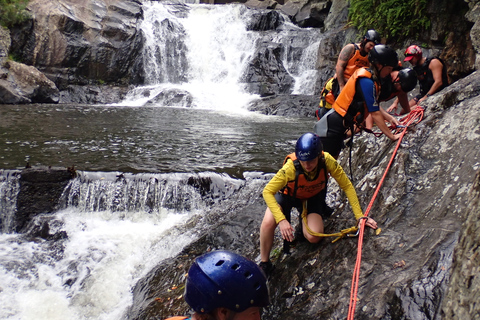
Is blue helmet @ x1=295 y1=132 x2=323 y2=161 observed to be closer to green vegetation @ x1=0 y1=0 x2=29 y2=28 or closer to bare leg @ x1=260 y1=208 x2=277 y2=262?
bare leg @ x1=260 y1=208 x2=277 y2=262

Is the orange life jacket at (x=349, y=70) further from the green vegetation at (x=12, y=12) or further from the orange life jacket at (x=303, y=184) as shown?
the green vegetation at (x=12, y=12)

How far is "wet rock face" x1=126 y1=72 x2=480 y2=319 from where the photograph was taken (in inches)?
95.0

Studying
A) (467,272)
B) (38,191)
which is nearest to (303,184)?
(467,272)

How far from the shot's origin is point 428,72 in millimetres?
6625

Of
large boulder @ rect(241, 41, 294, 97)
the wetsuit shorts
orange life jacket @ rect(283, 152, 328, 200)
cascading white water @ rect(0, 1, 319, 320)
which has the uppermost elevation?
orange life jacket @ rect(283, 152, 328, 200)

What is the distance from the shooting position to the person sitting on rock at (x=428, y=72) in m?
6.43

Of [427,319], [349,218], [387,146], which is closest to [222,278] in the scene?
[427,319]

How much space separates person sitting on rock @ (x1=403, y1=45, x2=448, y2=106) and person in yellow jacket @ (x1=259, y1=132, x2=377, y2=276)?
3.81 meters

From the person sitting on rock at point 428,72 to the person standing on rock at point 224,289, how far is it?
569 centimetres

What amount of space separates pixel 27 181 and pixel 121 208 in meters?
1.72

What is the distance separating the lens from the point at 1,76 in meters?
16.8

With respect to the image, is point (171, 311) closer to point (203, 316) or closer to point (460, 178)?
point (203, 316)

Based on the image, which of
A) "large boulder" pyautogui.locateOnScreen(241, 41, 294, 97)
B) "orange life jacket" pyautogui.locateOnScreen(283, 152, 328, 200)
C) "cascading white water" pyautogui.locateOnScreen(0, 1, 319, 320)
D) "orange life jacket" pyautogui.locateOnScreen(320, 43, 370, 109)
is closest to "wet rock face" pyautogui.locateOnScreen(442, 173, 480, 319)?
"orange life jacket" pyautogui.locateOnScreen(283, 152, 328, 200)

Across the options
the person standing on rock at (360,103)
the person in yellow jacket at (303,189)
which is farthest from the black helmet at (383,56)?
the person in yellow jacket at (303,189)
